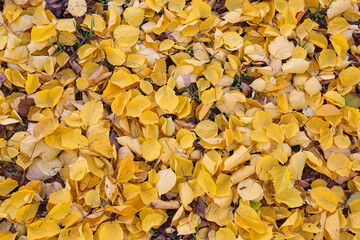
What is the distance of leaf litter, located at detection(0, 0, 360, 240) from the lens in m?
1.15

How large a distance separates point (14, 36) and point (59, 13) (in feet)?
0.66

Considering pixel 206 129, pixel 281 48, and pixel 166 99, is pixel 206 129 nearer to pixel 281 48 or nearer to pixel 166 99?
pixel 166 99

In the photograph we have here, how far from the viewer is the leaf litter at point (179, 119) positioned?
3.76 feet

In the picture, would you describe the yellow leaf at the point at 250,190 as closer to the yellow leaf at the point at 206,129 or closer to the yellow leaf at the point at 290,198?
the yellow leaf at the point at 290,198

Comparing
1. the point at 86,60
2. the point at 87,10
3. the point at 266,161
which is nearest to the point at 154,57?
the point at 86,60

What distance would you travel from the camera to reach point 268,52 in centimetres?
138

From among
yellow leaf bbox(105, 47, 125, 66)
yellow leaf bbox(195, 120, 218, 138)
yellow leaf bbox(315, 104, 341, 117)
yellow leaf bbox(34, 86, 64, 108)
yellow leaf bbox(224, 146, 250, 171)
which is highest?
yellow leaf bbox(105, 47, 125, 66)

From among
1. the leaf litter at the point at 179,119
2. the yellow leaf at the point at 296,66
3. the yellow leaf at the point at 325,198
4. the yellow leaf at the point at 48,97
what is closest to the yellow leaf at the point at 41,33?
the leaf litter at the point at 179,119

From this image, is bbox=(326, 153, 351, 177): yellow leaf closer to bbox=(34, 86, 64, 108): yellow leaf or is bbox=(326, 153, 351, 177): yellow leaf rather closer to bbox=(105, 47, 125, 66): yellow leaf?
bbox=(105, 47, 125, 66): yellow leaf

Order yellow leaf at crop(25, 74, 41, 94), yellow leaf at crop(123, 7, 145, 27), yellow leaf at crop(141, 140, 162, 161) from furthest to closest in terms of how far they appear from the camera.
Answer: yellow leaf at crop(123, 7, 145, 27) → yellow leaf at crop(25, 74, 41, 94) → yellow leaf at crop(141, 140, 162, 161)

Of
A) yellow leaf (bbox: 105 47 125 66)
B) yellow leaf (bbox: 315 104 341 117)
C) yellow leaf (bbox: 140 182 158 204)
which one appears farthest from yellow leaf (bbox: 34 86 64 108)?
yellow leaf (bbox: 315 104 341 117)

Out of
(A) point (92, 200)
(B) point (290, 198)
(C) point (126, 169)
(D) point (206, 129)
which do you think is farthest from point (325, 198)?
(A) point (92, 200)

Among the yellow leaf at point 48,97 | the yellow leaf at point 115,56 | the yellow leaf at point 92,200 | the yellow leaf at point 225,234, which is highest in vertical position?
the yellow leaf at point 115,56

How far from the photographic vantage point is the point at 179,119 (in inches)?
50.6
